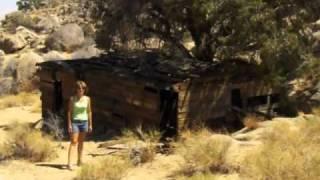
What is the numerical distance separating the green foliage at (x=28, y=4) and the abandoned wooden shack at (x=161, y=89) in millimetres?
46953

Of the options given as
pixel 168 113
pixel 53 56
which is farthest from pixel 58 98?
pixel 53 56

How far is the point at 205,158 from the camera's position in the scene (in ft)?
32.2

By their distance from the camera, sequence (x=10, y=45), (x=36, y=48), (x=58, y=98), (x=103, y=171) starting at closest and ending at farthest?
(x=103, y=171) < (x=58, y=98) < (x=36, y=48) < (x=10, y=45)

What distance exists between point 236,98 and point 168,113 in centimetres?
227

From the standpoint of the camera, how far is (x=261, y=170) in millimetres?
8070

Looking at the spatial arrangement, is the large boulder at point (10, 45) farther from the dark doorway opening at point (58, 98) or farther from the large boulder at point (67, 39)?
the dark doorway opening at point (58, 98)

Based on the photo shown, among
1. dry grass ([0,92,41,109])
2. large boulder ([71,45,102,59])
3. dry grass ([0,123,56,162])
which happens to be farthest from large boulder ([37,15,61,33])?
dry grass ([0,123,56,162])

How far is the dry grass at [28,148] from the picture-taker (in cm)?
1206

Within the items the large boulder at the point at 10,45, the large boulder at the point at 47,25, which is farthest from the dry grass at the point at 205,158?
the large boulder at the point at 47,25

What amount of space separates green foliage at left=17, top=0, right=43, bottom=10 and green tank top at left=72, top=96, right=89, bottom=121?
5351 cm

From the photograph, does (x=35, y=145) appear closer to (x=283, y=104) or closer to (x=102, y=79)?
(x=102, y=79)

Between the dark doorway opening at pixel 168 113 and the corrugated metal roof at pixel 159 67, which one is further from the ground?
the corrugated metal roof at pixel 159 67

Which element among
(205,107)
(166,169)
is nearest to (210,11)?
(205,107)

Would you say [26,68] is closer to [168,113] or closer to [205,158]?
[168,113]
